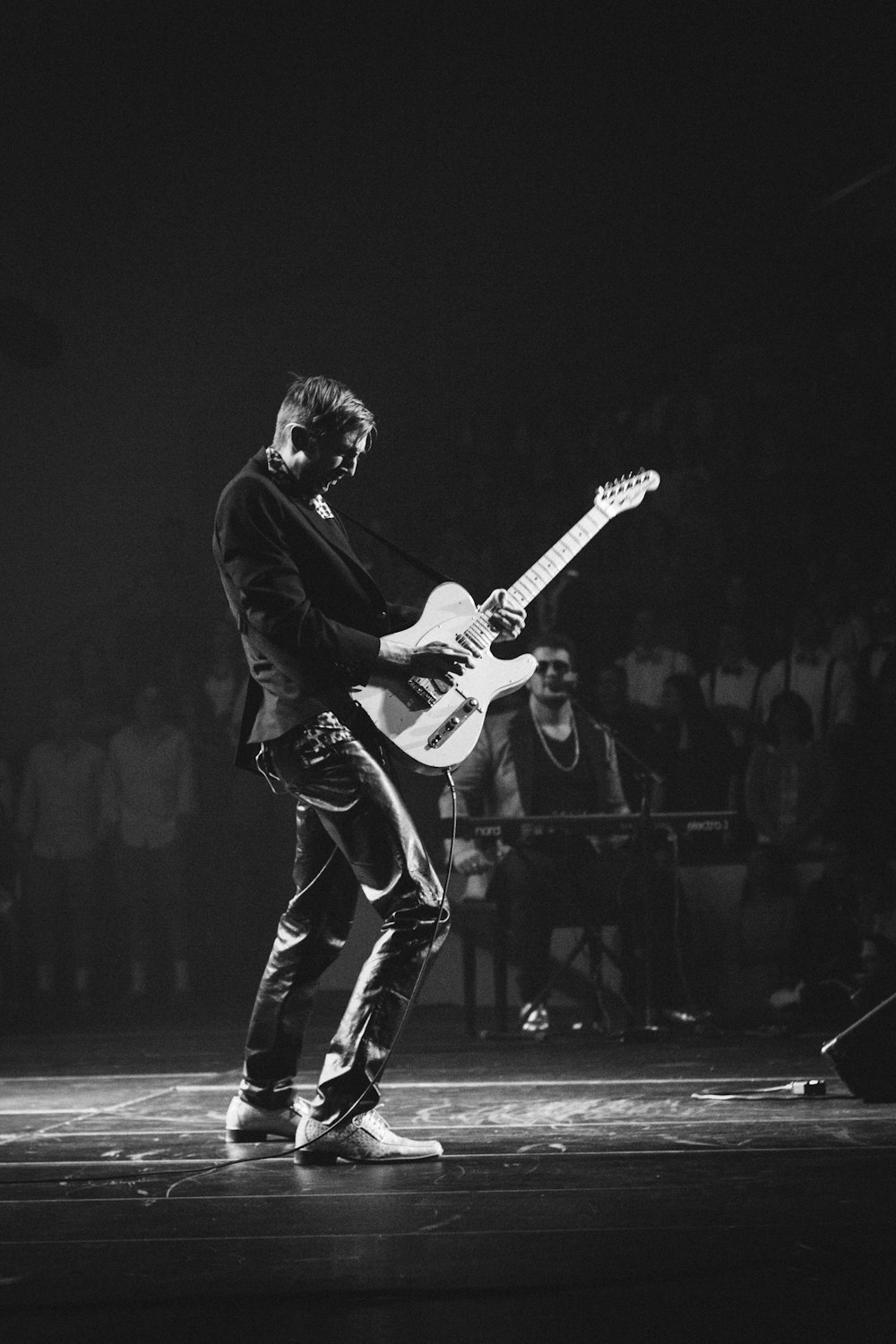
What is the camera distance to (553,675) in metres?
6.89

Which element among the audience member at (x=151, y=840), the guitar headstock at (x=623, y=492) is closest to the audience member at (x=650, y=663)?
the audience member at (x=151, y=840)

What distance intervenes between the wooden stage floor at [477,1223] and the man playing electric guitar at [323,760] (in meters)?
0.19

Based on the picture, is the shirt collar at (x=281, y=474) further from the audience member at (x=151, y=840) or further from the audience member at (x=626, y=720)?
the audience member at (x=151, y=840)

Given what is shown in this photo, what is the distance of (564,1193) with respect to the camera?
2645 millimetres

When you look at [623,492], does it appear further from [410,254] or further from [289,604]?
[410,254]

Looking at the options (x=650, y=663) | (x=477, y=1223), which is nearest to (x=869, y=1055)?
(x=477, y=1223)

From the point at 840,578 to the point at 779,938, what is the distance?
8.02 feet

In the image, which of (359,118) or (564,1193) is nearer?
(564,1193)

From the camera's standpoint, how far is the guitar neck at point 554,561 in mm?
3883

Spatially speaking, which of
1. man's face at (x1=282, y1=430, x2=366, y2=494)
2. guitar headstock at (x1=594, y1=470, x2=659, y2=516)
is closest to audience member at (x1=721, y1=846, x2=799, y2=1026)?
guitar headstock at (x1=594, y1=470, x2=659, y2=516)

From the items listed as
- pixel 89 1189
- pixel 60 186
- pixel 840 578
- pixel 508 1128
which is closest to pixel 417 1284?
pixel 89 1189

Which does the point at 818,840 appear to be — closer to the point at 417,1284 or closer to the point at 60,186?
the point at 417,1284

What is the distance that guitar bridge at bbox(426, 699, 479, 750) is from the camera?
3.49 metres

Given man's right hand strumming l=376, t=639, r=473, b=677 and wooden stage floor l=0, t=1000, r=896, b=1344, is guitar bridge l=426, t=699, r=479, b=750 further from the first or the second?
wooden stage floor l=0, t=1000, r=896, b=1344
